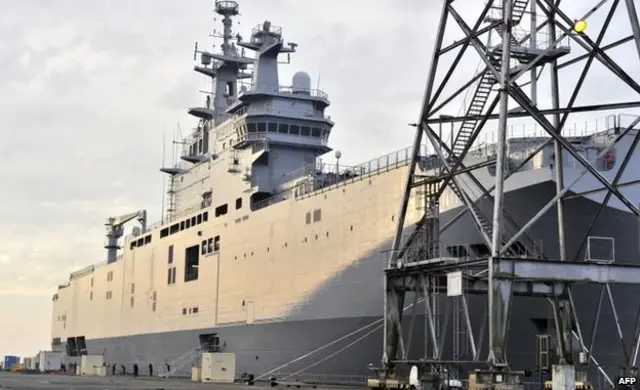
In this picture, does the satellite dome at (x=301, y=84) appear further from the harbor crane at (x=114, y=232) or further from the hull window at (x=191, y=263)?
the harbor crane at (x=114, y=232)

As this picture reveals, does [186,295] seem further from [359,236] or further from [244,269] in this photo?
[359,236]

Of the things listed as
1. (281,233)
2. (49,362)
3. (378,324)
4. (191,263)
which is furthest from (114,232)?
(378,324)

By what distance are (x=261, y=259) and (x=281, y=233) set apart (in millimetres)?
2188

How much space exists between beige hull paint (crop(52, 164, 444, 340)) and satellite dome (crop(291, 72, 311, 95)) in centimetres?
713

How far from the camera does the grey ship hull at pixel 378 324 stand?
23641 mm

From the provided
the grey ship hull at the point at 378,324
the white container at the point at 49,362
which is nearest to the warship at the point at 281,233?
the grey ship hull at the point at 378,324

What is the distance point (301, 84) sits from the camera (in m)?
41.3

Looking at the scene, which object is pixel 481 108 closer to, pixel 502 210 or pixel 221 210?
pixel 502 210

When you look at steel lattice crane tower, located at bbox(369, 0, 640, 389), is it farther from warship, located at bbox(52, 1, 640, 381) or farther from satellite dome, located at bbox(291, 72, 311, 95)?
satellite dome, located at bbox(291, 72, 311, 95)

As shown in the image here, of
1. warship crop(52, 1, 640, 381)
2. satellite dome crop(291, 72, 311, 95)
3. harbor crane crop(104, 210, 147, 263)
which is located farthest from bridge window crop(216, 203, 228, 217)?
harbor crane crop(104, 210, 147, 263)

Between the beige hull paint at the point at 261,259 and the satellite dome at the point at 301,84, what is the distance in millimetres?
7129

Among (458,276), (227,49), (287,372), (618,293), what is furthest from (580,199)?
(227,49)

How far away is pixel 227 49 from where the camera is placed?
50969 millimetres

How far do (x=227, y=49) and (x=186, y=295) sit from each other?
1596cm
